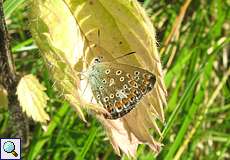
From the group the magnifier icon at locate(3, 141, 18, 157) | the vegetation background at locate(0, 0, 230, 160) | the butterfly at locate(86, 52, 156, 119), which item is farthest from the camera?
the vegetation background at locate(0, 0, 230, 160)

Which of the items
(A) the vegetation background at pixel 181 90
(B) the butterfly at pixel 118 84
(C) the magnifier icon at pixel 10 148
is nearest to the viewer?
(B) the butterfly at pixel 118 84

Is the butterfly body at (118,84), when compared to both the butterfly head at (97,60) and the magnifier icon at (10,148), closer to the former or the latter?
the butterfly head at (97,60)

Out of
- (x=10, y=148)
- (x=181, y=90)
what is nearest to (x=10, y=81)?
(x=10, y=148)

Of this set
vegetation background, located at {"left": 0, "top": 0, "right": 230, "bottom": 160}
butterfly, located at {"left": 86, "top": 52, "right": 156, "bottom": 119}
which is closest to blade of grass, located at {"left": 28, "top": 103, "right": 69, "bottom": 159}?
vegetation background, located at {"left": 0, "top": 0, "right": 230, "bottom": 160}

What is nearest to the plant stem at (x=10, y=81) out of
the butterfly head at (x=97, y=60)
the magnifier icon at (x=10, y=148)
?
the magnifier icon at (x=10, y=148)

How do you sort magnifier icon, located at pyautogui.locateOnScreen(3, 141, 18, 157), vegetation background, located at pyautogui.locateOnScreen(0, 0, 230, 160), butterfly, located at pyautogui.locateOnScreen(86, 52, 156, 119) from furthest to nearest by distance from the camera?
vegetation background, located at pyautogui.locateOnScreen(0, 0, 230, 160) < magnifier icon, located at pyautogui.locateOnScreen(3, 141, 18, 157) < butterfly, located at pyautogui.locateOnScreen(86, 52, 156, 119)

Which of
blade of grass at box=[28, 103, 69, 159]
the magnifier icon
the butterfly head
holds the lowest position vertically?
blade of grass at box=[28, 103, 69, 159]

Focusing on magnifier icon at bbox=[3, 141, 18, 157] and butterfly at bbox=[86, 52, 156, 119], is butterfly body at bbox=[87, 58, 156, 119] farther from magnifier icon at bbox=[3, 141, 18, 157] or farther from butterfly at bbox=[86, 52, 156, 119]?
magnifier icon at bbox=[3, 141, 18, 157]

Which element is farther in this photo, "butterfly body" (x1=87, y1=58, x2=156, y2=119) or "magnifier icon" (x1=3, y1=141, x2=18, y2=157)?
"magnifier icon" (x1=3, y1=141, x2=18, y2=157)

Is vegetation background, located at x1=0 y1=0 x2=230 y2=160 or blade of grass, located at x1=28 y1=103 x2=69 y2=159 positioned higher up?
blade of grass, located at x1=28 y1=103 x2=69 y2=159
